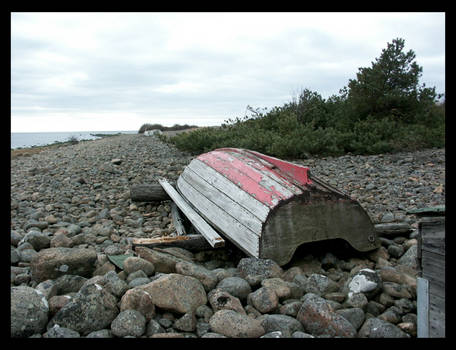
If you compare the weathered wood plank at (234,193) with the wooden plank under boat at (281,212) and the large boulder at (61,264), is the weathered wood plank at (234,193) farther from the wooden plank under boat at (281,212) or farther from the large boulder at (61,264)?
the large boulder at (61,264)

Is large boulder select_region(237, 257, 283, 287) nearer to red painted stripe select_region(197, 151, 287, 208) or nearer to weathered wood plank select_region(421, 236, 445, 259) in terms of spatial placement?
red painted stripe select_region(197, 151, 287, 208)

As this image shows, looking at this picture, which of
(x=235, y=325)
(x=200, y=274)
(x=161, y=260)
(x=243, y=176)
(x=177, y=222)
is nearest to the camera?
(x=235, y=325)

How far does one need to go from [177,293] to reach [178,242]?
1481 mm

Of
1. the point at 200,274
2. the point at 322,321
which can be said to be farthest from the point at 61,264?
the point at 322,321

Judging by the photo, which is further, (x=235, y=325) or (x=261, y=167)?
(x=261, y=167)

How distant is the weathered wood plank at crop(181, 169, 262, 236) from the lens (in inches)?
138

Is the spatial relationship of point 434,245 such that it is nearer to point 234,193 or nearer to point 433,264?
point 433,264

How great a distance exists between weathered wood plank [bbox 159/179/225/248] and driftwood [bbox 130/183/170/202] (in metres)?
0.14

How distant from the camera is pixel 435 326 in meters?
2.09

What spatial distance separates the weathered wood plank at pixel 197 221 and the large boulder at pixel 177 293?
1.04 meters

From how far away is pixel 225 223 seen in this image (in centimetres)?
397

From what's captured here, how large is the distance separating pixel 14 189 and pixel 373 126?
9.50 m
